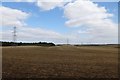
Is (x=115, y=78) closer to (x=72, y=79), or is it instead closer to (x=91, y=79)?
(x=91, y=79)

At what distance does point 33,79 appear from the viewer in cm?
1505

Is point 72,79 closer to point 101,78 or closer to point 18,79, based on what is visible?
point 101,78

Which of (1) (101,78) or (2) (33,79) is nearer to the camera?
(2) (33,79)

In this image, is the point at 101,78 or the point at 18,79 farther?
the point at 101,78

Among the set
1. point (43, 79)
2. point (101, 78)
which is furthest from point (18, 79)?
point (101, 78)

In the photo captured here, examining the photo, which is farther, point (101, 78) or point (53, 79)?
point (101, 78)

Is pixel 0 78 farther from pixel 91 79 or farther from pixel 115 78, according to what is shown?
pixel 115 78

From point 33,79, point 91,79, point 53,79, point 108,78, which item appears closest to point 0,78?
point 33,79

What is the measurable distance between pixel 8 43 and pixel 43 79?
178m

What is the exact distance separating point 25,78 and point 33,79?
0.55 meters

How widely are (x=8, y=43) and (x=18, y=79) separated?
17756 centimetres

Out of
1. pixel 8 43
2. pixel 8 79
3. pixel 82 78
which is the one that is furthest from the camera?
pixel 8 43

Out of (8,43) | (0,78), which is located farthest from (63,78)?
(8,43)

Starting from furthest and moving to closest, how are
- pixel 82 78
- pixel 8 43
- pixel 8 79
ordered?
pixel 8 43, pixel 82 78, pixel 8 79
